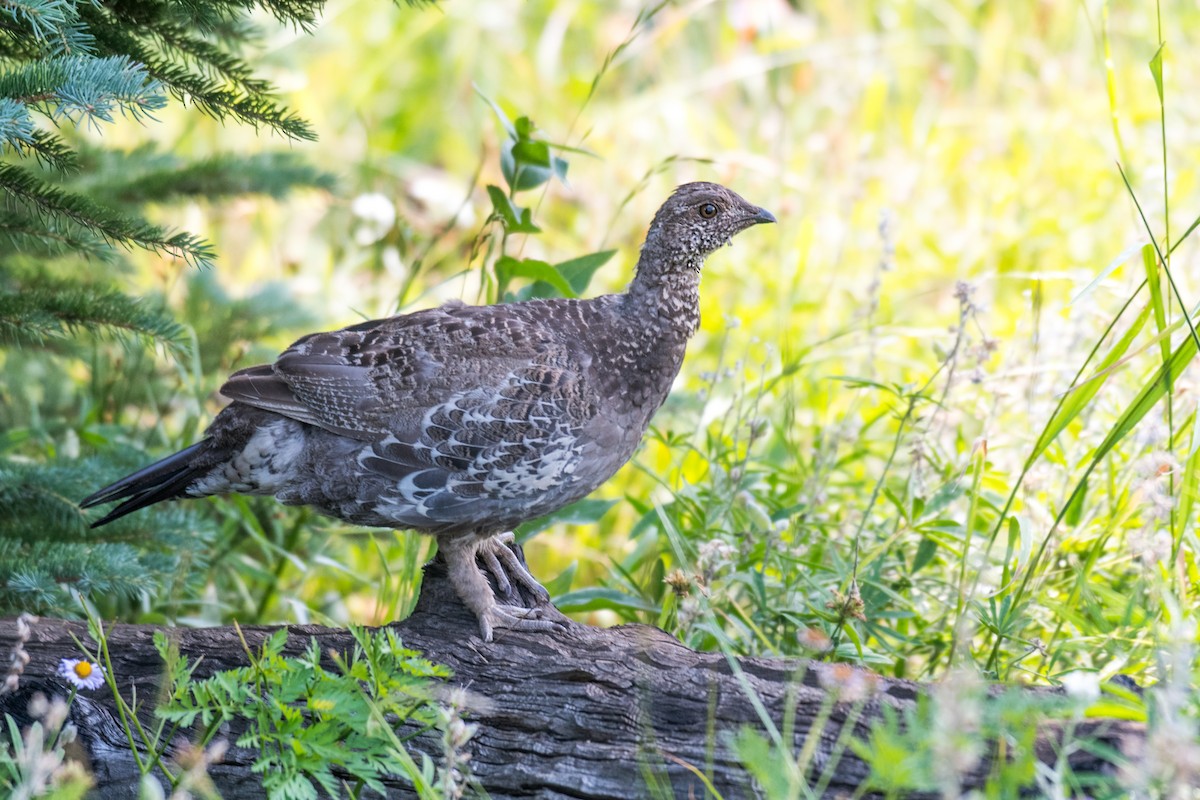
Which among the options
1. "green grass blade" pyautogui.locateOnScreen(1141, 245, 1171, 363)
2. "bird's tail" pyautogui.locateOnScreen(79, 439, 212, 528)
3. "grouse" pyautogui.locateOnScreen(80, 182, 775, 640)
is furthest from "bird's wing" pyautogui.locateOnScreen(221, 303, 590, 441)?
"green grass blade" pyautogui.locateOnScreen(1141, 245, 1171, 363)

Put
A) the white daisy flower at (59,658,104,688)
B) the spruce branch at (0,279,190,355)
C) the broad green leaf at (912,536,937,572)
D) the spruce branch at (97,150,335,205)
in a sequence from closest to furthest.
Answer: the white daisy flower at (59,658,104,688) → the spruce branch at (0,279,190,355) → the broad green leaf at (912,536,937,572) → the spruce branch at (97,150,335,205)

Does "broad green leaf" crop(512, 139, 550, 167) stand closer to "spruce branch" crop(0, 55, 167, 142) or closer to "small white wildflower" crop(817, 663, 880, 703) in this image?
"spruce branch" crop(0, 55, 167, 142)

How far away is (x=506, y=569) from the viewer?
11.6ft

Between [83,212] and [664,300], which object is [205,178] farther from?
[664,300]

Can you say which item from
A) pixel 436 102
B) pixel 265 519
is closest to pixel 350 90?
pixel 436 102

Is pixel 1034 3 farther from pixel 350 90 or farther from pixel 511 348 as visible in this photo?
pixel 511 348

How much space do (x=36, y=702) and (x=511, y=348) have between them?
1622mm

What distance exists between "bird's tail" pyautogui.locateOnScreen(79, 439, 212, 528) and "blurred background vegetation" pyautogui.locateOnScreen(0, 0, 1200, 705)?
0.15 meters

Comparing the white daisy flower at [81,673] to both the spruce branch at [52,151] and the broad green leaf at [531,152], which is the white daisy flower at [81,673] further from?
the broad green leaf at [531,152]

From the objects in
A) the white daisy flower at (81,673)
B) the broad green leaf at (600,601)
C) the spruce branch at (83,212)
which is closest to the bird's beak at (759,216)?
the broad green leaf at (600,601)

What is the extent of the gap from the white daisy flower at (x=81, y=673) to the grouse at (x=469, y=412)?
69cm

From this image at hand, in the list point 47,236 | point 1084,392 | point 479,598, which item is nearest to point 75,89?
point 47,236

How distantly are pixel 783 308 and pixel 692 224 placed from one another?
2.50 m

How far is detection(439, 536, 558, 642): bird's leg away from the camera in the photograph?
2994 mm
